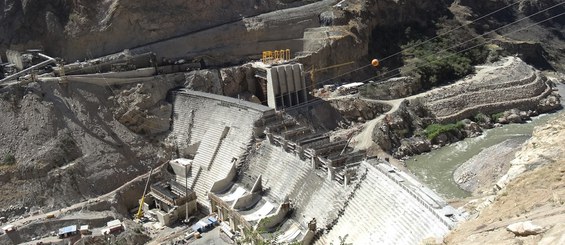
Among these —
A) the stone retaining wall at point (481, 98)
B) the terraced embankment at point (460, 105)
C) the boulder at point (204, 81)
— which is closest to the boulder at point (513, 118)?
the terraced embankment at point (460, 105)

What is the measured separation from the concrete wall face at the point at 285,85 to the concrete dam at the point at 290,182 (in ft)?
18.3

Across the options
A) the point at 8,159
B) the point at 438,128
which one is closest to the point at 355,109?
the point at 438,128

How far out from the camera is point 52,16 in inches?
2093

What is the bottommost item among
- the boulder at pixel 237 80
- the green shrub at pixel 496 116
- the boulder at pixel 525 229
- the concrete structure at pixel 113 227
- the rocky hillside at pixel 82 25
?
the green shrub at pixel 496 116

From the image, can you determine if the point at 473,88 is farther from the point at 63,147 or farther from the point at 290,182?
the point at 63,147

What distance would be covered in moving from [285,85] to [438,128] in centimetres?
1509

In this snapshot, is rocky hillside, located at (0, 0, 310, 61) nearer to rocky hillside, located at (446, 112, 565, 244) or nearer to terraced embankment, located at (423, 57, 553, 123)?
terraced embankment, located at (423, 57, 553, 123)

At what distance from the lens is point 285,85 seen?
1975 inches

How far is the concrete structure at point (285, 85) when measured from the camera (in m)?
49.7

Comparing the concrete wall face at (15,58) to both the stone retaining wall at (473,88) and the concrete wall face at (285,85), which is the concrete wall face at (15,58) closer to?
the concrete wall face at (285,85)

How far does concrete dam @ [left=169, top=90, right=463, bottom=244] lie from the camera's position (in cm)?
2844

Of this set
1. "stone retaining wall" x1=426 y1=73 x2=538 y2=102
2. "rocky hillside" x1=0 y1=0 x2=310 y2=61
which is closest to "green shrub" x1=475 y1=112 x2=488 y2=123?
"stone retaining wall" x1=426 y1=73 x2=538 y2=102

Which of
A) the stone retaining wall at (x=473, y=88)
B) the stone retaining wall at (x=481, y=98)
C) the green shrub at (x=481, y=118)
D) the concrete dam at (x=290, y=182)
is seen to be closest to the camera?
the concrete dam at (x=290, y=182)

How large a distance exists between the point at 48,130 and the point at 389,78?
117 feet
